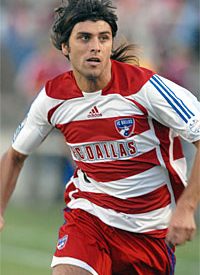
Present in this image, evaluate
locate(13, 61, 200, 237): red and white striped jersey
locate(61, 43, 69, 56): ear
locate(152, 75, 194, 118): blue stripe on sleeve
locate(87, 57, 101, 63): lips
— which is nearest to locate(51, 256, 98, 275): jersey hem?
locate(13, 61, 200, 237): red and white striped jersey

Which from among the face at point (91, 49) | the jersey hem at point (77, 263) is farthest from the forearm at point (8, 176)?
the face at point (91, 49)

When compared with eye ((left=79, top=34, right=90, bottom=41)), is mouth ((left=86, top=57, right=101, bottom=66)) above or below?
below

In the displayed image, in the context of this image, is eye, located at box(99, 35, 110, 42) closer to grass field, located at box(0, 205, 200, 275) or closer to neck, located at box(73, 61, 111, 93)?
neck, located at box(73, 61, 111, 93)

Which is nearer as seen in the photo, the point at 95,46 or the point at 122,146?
the point at 95,46

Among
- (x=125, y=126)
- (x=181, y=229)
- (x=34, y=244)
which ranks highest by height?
(x=125, y=126)

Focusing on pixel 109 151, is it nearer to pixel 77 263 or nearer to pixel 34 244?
pixel 77 263

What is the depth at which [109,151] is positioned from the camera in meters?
5.70

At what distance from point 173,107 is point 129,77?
430 millimetres

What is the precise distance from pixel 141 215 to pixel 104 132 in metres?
0.58

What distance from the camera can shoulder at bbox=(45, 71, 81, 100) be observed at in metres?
5.80

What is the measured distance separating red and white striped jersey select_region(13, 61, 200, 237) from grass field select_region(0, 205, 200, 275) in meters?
3.53

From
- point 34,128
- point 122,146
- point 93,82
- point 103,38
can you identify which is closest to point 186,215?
point 122,146

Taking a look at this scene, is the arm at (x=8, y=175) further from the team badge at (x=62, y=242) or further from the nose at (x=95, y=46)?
the nose at (x=95, y=46)

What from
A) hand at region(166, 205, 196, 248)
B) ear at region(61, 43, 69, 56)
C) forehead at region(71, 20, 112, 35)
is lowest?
hand at region(166, 205, 196, 248)
